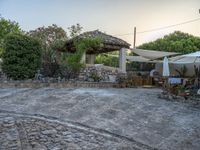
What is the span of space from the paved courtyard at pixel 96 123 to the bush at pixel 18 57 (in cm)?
415

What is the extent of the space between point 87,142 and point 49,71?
12.4 metres

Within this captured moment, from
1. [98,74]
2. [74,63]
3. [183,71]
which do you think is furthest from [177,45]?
[74,63]

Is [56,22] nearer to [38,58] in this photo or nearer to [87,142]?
[38,58]

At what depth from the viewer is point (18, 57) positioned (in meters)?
18.1

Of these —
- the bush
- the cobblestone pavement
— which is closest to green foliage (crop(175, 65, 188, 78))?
the bush

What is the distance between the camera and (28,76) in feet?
60.8

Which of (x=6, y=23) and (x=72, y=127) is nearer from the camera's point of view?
(x=72, y=127)

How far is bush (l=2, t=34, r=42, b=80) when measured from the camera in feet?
59.1

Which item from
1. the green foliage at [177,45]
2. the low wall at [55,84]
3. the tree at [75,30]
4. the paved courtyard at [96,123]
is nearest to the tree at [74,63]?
the low wall at [55,84]

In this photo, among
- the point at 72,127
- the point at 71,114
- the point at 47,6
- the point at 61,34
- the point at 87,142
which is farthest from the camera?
the point at 61,34

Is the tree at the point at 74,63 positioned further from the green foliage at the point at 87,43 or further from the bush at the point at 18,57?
the bush at the point at 18,57

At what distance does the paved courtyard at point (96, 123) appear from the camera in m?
8.02

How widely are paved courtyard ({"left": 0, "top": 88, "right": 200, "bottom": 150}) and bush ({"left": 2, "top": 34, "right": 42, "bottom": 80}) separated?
4151 mm

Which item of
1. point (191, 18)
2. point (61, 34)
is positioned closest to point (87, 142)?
point (61, 34)
